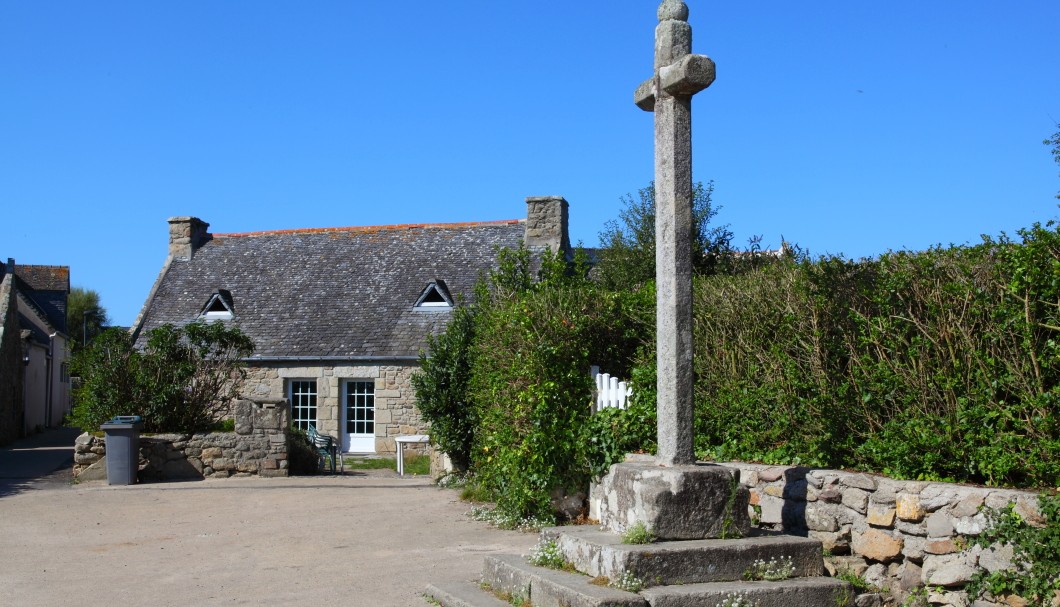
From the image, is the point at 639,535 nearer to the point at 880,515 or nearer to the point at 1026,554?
the point at 880,515

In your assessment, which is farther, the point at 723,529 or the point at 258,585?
the point at 258,585

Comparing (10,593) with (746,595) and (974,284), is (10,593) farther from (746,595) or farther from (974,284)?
(974,284)

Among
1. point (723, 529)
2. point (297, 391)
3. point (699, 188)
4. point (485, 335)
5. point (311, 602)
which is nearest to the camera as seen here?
point (723, 529)

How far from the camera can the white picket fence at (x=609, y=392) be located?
26.4 feet

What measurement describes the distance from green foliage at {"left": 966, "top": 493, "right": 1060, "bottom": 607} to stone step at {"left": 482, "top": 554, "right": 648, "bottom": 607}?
1773 mm

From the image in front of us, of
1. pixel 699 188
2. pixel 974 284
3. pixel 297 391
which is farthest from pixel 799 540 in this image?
pixel 297 391

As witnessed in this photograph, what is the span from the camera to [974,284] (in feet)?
16.8

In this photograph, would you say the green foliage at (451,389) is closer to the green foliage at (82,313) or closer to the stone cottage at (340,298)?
the stone cottage at (340,298)

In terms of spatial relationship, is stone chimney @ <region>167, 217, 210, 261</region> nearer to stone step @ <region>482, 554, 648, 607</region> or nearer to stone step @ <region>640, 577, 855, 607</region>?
stone step @ <region>482, 554, 648, 607</region>

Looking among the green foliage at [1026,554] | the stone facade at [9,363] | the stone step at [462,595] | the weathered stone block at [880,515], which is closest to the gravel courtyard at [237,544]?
the stone step at [462,595]

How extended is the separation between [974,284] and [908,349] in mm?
562

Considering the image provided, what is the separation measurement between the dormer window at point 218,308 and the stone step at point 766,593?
19204 mm

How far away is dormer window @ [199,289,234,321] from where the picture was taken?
2241cm

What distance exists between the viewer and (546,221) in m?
22.1
